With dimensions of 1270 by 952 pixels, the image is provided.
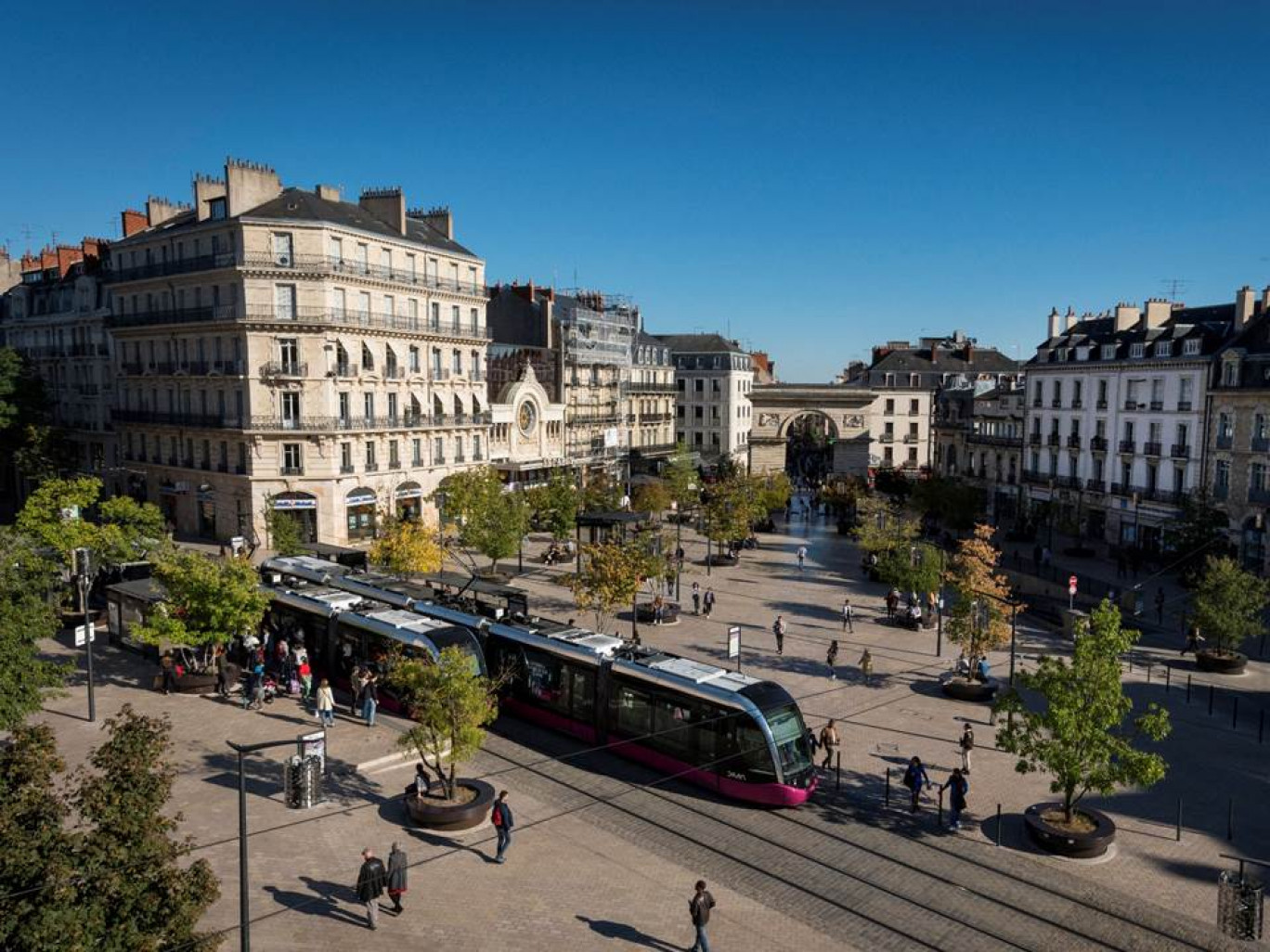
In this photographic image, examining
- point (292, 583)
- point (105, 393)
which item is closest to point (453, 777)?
point (292, 583)

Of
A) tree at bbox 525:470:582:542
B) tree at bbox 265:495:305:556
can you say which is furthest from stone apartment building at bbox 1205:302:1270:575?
tree at bbox 265:495:305:556

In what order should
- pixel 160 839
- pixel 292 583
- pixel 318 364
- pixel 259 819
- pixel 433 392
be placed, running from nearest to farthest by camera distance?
pixel 160 839, pixel 259 819, pixel 292 583, pixel 318 364, pixel 433 392

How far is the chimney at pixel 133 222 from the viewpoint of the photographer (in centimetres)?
5950

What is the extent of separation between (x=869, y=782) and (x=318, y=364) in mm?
37501

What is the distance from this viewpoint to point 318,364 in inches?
1950

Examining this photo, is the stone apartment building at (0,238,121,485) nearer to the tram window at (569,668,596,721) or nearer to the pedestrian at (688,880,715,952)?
the tram window at (569,668,596,721)

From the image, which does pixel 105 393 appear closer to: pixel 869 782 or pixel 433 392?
pixel 433 392

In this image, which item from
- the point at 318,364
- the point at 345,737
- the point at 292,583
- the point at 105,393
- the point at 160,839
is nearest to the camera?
the point at 160,839

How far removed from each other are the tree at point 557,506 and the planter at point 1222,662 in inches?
1114

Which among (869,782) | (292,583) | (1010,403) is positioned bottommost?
(869,782)

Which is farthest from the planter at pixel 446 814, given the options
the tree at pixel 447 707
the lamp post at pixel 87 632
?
the lamp post at pixel 87 632

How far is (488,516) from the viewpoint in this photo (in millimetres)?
44375

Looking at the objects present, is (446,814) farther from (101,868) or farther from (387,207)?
(387,207)

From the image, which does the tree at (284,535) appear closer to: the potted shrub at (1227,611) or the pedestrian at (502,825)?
the pedestrian at (502,825)
